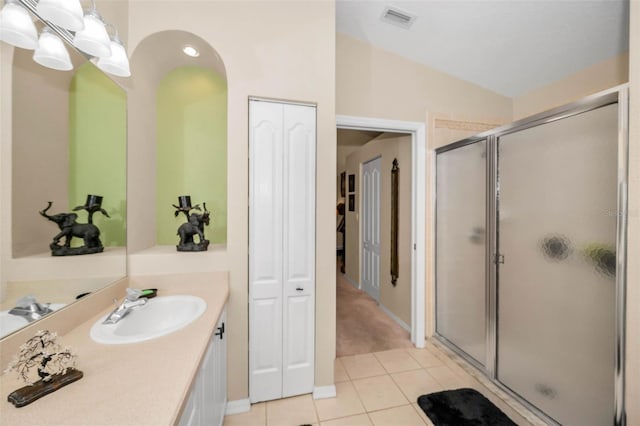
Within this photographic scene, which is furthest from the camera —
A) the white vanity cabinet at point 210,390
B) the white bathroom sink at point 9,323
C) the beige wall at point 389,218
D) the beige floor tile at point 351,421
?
the beige wall at point 389,218

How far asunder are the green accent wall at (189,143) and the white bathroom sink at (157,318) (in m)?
0.74

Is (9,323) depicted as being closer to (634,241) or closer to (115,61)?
(115,61)

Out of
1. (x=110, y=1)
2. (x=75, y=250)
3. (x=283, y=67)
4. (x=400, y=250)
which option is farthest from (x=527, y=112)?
(x=75, y=250)

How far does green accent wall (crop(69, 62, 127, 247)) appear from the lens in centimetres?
119

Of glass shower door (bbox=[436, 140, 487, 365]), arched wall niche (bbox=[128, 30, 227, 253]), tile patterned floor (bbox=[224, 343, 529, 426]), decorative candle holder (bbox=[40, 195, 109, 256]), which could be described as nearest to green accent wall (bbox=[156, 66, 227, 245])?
arched wall niche (bbox=[128, 30, 227, 253])

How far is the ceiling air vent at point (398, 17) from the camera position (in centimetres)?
201

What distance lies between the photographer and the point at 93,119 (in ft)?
4.33

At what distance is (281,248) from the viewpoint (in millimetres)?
1771

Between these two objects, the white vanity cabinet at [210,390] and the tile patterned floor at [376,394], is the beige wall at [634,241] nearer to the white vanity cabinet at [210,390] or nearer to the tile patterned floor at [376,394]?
the tile patterned floor at [376,394]

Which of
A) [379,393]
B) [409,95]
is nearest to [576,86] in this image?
[409,95]

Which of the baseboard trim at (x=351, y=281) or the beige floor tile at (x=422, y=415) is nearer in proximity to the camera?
the beige floor tile at (x=422, y=415)

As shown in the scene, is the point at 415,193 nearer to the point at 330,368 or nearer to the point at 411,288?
the point at 411,288

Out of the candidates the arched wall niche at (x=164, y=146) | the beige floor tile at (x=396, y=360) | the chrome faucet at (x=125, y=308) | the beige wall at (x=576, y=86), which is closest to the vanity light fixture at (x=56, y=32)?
the arched wall niche at (x=164, y=146)

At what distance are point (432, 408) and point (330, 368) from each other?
0.74m
